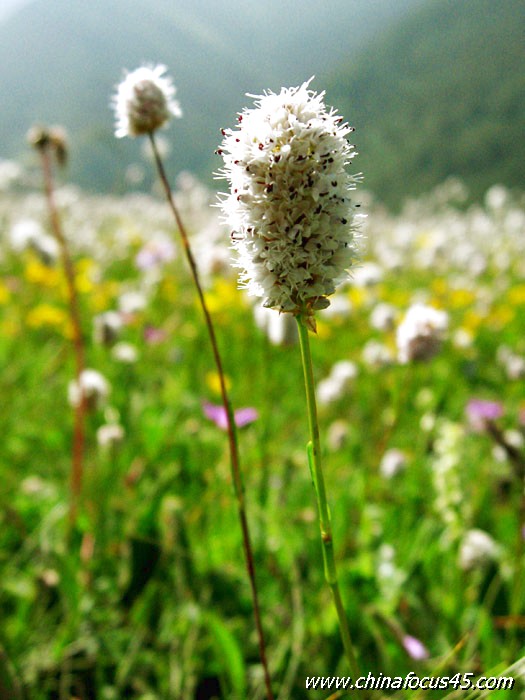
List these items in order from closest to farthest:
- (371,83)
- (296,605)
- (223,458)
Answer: (296,605) → (223,458) → (371,83)

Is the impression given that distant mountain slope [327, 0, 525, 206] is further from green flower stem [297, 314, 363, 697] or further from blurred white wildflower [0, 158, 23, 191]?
green flower stem [297, 314, 363, 697]

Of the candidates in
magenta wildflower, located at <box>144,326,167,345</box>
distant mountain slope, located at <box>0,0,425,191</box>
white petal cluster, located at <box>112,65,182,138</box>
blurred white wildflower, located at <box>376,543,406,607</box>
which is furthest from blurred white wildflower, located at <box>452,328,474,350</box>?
distant mountain slope, located at <box>0,0,425,191</box>

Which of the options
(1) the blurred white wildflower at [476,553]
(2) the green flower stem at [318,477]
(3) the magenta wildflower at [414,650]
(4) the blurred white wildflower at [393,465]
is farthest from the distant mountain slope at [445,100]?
(2) the green flower stem at [318,477]

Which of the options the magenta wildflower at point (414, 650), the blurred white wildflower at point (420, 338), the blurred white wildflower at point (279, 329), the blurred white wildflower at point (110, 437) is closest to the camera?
the magenta wildflower at point (414, 650)

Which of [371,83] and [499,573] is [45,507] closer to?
[499,573]

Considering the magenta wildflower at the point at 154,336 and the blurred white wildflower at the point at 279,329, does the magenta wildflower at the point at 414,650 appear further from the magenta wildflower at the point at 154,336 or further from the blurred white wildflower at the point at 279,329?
the magenta wildflower at the point at 154,336

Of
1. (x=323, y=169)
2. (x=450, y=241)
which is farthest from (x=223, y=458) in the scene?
(x=450, y=241)

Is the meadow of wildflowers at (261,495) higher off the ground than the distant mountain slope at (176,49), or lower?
lower
